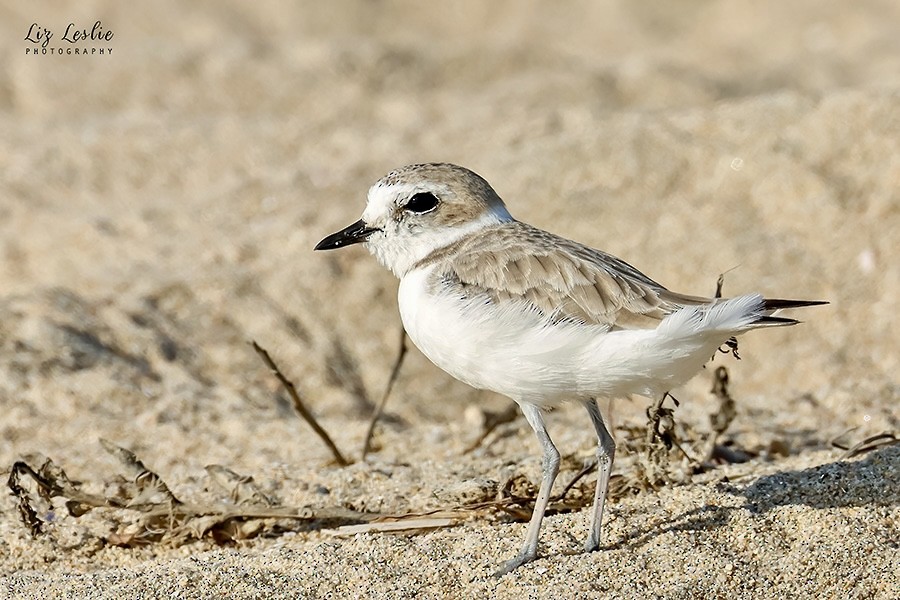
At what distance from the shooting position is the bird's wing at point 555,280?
3035 mm

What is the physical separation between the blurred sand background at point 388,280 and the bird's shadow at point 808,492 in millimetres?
11

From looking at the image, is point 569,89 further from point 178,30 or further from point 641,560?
point 641,560

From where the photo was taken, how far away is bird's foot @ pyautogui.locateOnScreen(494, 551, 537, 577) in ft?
9.73

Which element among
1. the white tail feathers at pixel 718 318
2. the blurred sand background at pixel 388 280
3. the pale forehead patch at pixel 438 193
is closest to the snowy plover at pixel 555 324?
the white tail feathers at pixel 718 318

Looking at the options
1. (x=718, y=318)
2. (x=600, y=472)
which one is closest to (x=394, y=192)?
(x=600, y=472)

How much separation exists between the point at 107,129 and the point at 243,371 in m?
3.06

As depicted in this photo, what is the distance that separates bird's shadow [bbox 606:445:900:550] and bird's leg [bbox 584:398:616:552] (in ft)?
0.17

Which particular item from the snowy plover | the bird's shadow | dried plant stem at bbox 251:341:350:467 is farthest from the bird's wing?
dried plant stem at bbox 251:341:350:467

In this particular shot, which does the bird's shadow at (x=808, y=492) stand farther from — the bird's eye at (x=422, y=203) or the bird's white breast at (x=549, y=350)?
the bird's eye at (x=422, y=203)

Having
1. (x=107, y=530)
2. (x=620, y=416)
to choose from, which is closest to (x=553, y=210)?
(x=620, y=416)

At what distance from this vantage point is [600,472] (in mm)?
3254

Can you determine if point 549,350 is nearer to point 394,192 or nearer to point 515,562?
point 515,562

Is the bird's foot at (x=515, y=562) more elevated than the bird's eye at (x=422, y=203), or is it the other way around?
the bird's eye at (x=422, y=203)

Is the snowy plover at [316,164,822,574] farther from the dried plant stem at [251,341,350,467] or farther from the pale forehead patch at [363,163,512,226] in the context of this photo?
the dried plant stem at [251,341,350,467]
